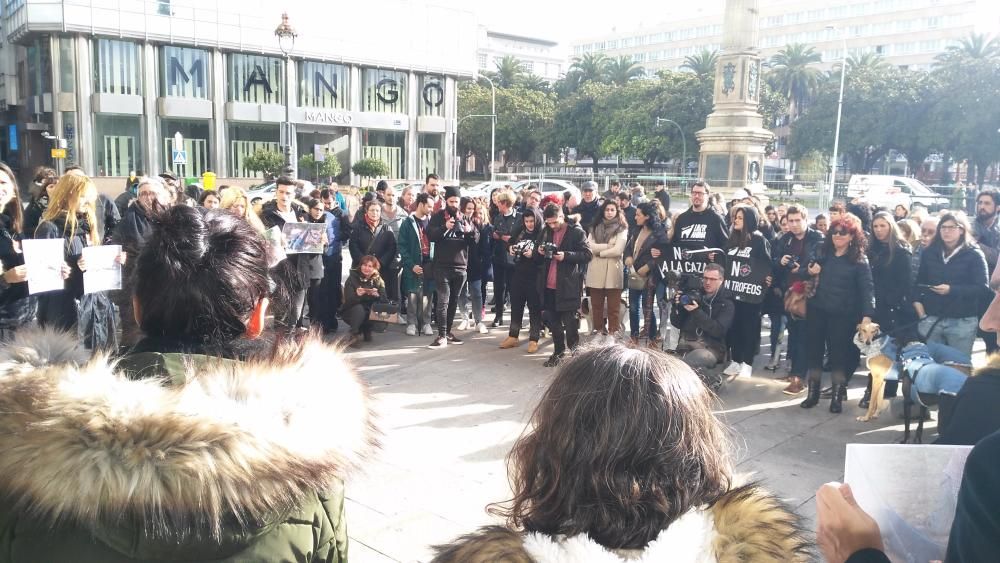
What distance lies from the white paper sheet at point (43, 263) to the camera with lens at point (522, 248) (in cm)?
486

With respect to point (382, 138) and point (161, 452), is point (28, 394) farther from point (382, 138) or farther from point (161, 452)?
point (382, 138)

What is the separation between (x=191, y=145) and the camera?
41406 millimetres

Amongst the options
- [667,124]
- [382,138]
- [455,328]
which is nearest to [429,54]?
[382,138]

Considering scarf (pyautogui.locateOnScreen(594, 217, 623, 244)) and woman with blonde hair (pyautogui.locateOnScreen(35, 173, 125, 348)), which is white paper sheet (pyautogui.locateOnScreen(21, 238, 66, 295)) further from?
scarf (pyautogui.locateOnScreen(594, 217, 623, 244))

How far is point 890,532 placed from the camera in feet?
6.07

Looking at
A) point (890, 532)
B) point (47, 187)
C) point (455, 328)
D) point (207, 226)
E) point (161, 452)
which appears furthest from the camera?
point (455, 328)

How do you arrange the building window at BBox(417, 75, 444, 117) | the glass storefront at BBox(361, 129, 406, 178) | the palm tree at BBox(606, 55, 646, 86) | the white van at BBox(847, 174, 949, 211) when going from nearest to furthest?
1. the white van at BBox(847, 174, 949, 211)
2. the glass storefront at BBox(361, 129, 406, 178)
3. the building window at BBox(417, 75, 444, 117)
4. the palm tree at BBox(606, 55, 646, 86)

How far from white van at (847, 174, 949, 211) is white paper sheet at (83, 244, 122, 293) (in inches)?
605

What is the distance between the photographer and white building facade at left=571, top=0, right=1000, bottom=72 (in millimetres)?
84938

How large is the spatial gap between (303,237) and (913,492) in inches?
311

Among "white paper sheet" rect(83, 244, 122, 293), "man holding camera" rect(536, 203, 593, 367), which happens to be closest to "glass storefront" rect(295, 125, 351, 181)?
"man holding camera" rect(536, 203, 593, 367)

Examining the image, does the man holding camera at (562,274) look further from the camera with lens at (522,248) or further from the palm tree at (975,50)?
the palm tree at (975,50)

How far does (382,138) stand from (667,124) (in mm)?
24948

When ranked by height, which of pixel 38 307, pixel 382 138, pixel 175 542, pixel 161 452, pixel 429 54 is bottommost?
pixel 38 307
